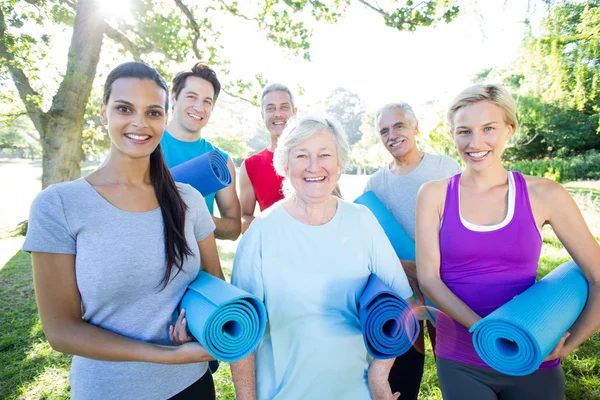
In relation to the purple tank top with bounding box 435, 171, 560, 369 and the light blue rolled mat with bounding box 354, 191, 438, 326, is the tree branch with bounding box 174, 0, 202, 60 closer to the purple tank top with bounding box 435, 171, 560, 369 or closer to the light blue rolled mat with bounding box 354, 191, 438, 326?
the light blue rolled mat with bounding box 354, 191, 438, 326

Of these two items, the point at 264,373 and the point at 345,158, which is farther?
the point at 345,158

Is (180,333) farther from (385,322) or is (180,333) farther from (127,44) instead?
(127,44)

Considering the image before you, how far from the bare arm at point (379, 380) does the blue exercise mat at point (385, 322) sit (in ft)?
0.90

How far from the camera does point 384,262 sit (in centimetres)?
184

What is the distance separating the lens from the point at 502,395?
183cm

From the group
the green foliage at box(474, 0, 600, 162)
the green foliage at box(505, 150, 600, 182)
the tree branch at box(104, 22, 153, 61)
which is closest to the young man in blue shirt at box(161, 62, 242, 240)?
the green foliage at box(474, 0, 600, 162)

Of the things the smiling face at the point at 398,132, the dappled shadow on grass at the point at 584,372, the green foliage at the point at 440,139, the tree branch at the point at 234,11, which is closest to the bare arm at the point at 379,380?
the smiling face at the point at 398,132

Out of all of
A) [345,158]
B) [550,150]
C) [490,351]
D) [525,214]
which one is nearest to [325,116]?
[345,158]

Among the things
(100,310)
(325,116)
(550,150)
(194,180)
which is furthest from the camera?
(550,150)

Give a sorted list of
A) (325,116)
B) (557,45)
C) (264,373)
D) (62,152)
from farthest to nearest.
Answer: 1. (557,45)
2. (62,152)
3. (325,116)
4. (264,373)

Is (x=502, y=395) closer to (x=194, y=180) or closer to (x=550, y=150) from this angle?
(x=194, y=180)

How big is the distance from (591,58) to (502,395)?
869 centimetres

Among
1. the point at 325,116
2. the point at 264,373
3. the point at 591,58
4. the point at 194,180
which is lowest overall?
the point at 264,373

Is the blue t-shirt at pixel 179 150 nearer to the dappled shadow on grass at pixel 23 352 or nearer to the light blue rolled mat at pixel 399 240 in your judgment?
the light blue rolled mat at pixel 399 240
